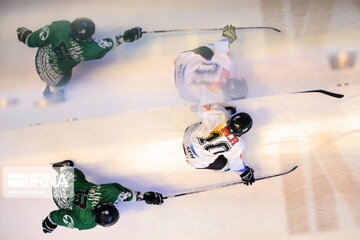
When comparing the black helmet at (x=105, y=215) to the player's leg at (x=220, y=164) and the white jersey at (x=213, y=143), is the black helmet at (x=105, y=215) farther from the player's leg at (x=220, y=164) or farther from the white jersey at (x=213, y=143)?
the player's leg at (x=220, y=164)

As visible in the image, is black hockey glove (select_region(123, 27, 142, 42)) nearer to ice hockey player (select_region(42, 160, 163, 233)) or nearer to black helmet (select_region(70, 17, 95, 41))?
black helmet (select_region(70, 17, 95, 41))

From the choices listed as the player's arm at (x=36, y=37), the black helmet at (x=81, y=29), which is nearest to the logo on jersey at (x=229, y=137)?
the black helmet at (x=81, y=29)

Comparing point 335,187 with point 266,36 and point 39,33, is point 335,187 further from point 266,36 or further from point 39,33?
point 39,33

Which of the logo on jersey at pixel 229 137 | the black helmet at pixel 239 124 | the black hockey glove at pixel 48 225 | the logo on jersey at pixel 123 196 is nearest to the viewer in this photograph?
the black helmet at pixel 239 124

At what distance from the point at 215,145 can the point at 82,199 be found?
1109mm

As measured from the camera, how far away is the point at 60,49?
9.27 ft

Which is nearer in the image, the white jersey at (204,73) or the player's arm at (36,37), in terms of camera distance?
the white jersey at (204,73)

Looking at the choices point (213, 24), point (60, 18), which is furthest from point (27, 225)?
point (213, 24)

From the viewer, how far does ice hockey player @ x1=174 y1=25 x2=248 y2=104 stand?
275cm

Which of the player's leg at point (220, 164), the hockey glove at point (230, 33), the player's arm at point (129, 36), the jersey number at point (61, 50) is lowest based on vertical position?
the player's leg at point (220, 164)

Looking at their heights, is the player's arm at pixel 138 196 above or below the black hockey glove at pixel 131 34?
below

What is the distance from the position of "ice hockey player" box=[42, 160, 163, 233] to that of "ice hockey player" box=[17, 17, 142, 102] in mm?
790

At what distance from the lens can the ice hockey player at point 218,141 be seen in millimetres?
2631

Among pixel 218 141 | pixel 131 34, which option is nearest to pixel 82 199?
pixel 218 141
